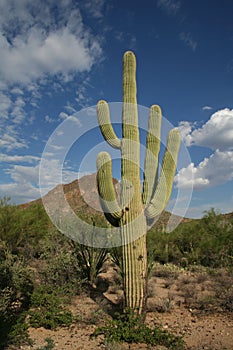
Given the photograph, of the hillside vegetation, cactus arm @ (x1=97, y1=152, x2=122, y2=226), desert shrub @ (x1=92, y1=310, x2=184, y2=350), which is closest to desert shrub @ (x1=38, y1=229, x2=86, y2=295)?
the hillside vegetation

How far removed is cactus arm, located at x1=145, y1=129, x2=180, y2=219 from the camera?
564cm

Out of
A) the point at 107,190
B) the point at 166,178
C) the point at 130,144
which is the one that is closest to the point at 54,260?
the point at 107,190

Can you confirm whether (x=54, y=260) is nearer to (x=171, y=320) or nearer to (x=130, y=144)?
(x=171, y=320)

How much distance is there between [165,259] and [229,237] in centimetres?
292

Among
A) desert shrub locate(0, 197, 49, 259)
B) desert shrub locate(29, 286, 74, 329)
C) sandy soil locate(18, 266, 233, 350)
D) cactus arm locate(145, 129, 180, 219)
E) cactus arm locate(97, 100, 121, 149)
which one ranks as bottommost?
sandy soil locate(18, 266, 233, 350)

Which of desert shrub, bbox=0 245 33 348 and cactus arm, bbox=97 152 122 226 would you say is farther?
cactus arm, bbox=97 152 122 226

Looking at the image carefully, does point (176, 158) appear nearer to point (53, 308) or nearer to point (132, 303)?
point (132, 303)

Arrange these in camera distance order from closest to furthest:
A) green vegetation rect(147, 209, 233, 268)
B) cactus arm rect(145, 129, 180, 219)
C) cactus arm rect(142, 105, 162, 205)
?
cactus arm rect(145, 129, 180, 219) → cactus arm rect(142, 105, 162, 205) → green vegetation rect(147, 209, 233, 268)

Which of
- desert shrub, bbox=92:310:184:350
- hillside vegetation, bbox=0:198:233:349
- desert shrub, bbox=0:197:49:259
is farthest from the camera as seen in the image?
desert shrub, bbox=0:197:49:259

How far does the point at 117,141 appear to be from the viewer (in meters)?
5.98

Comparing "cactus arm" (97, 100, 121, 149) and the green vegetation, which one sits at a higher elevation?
"cactus arm" (97, 100, 121, 149)

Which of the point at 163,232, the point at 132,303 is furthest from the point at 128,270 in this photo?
the point at 163,232

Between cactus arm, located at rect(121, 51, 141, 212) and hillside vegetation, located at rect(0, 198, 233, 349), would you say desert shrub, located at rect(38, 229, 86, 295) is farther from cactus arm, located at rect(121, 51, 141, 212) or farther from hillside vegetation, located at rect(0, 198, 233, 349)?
cactus arm, located at rect(121, 51, 141, 212)

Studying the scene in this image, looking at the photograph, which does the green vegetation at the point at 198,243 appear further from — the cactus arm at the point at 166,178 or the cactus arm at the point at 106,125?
the cactus arm at the point at 106,125
